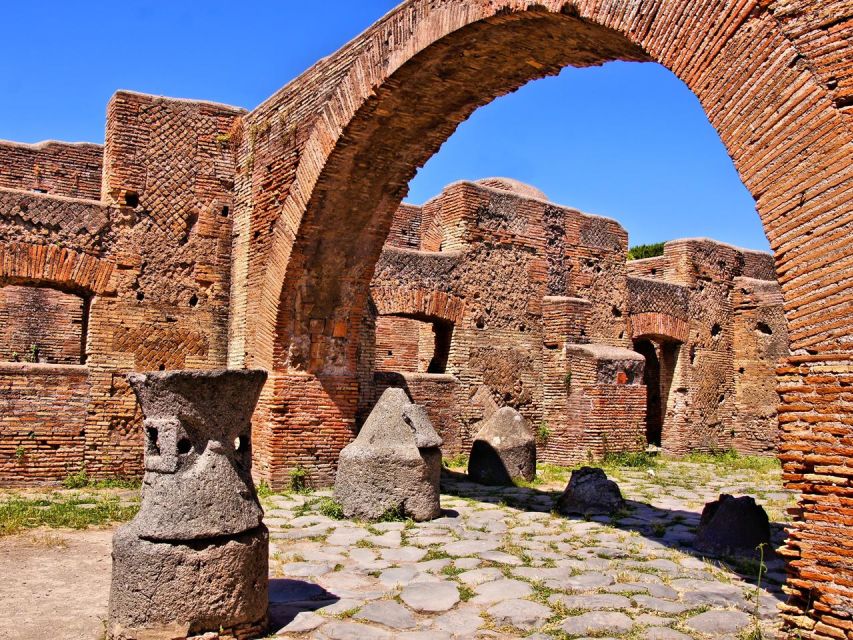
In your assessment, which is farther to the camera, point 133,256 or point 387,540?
point 133,256

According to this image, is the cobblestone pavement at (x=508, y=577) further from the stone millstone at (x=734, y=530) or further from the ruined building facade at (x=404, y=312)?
the ruined building facade at (x=404, y=312)

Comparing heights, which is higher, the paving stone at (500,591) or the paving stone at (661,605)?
the paving stone at (661,605)

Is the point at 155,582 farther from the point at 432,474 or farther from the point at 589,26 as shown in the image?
the point at 589,26

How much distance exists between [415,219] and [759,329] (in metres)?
7.56

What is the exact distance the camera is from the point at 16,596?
14.9 ft

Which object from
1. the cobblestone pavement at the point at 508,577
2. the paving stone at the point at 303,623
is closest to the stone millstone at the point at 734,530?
the cobblestone pavement at the point at 508,577

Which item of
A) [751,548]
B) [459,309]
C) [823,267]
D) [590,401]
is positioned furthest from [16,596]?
[590,401]

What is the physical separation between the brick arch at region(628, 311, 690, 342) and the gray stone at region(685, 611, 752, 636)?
→ 32.0ft

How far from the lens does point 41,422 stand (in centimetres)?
841

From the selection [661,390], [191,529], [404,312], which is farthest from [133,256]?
[661,390]

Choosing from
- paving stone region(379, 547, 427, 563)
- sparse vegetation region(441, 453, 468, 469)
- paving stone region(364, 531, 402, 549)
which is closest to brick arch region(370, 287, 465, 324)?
sparse vegetation region(441, 453, 468, 469)

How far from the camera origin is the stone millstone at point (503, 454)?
9555mm

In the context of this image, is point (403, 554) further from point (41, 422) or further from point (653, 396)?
point (653, 396)

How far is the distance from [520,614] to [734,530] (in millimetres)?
2588
